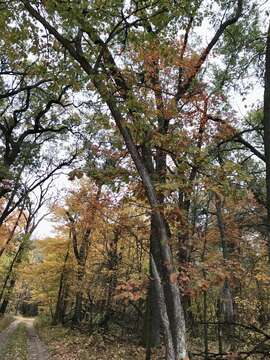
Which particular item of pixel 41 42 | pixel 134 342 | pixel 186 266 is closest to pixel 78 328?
pixel 134 342

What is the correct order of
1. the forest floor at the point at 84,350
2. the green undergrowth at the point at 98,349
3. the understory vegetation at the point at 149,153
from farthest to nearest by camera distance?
the forest floor at the point at 84,350 < the green undergrowth at the point at 98,349 < the understory vegetation at the point at 149,153

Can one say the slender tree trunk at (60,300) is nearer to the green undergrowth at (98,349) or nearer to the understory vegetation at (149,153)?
the understory vegetation at (149,153)

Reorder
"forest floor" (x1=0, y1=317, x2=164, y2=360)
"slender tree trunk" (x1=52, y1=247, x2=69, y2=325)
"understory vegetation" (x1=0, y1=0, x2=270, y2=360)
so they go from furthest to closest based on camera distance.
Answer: "slender tree trunk" (x1=52, y1=247, x2=69, y2=325) → "forest floor" (x1=0, y1=317, x2=164, y2=360) → "understory vegetation" (x1=0, y1=0, x2=270, y2=360)

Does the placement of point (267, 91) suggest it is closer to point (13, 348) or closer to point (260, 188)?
point (260, 188)

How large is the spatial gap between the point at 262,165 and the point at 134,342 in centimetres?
898

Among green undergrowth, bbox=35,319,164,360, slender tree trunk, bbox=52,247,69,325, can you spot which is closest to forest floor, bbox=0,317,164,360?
green undergrowth, bbox=35,319,164,360

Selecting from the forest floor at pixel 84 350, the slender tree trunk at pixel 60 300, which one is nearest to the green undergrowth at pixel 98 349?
the forest floor at pixel 84 350

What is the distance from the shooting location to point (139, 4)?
519cm

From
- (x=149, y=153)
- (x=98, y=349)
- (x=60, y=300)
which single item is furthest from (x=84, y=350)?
(x=60, y=300)

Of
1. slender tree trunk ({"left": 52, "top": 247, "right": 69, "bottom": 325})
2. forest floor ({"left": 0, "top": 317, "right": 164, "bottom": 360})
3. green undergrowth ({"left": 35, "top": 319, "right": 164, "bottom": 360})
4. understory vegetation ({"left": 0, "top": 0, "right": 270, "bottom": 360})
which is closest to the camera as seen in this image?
understory vegetation ({"left": 0, "top": 0, "right": 270, "bottom": 360})

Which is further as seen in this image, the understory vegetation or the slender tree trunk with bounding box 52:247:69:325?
the slender tree trunk with bounding box 52:247:69:325

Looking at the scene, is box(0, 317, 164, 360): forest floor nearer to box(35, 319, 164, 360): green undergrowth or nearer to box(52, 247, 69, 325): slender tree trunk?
box(35, 319, 164, 360): green undergrowth

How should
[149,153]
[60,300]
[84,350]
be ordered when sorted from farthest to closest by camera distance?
1. [60,300]
2. [84,350]
3. [149,153]

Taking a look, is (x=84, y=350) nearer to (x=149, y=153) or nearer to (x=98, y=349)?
(x=98, y=349)
